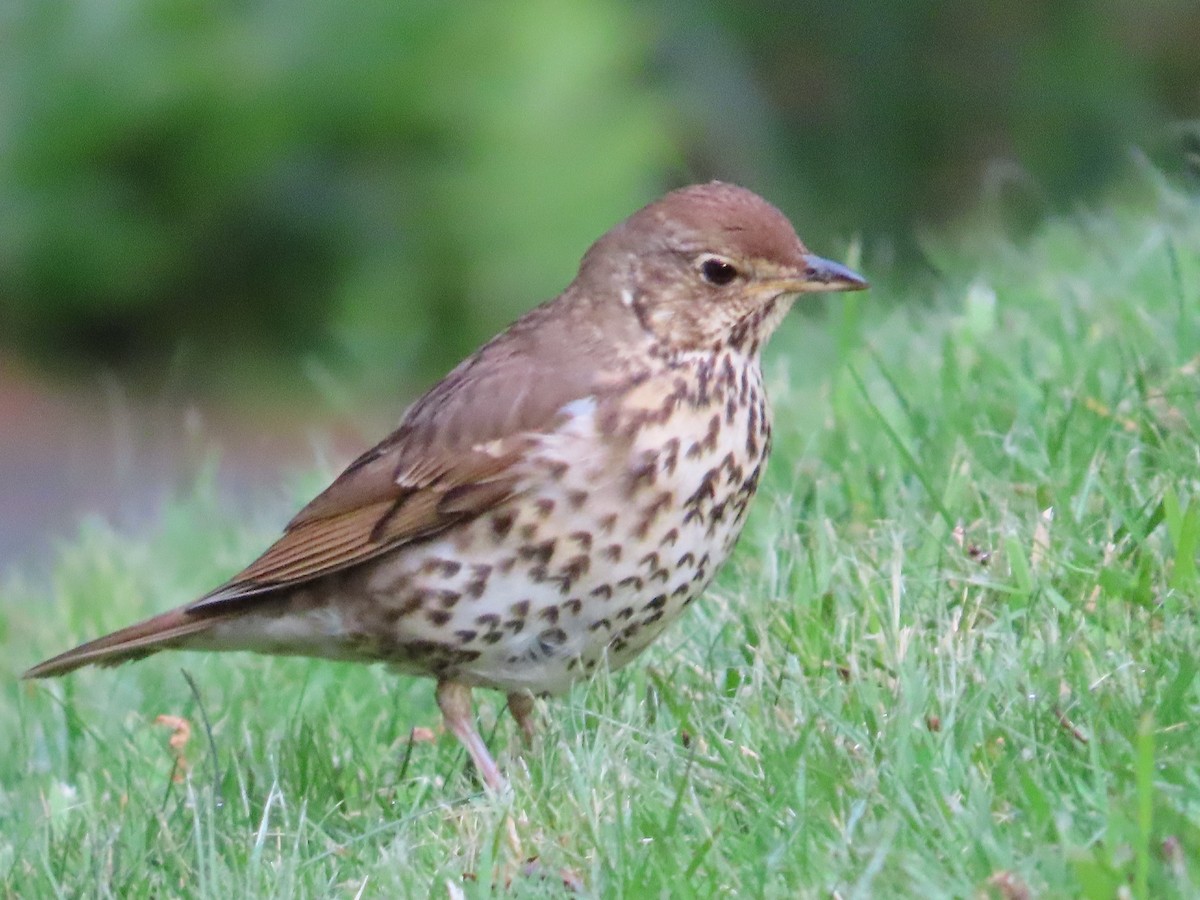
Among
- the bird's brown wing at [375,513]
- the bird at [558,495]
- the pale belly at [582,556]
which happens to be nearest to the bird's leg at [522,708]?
the bird at [558,495]

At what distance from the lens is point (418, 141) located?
1047 cm

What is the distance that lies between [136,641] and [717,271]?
4.61 feet

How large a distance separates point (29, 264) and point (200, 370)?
1016 mm

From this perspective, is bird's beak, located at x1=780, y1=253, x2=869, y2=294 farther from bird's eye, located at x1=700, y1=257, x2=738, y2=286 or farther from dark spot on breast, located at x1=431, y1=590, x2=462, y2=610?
dark spot on breast, located at x1=431, y1=590, x2=462, y2=610

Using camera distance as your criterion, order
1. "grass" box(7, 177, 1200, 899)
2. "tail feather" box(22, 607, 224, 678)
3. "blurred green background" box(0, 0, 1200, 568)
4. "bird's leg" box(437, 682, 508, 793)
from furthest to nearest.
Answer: "blurred green background" box(0, 0, 1200, 568) → "tail feather" box(22, 607, 224, 678) → "bird's leg" box(437, 682, 508, 793) → "grass" box(7, 177, 1200, 899)

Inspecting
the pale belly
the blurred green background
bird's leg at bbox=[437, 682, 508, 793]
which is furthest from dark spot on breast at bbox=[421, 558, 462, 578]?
the blurred green background

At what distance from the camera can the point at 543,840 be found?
3162 millimetres

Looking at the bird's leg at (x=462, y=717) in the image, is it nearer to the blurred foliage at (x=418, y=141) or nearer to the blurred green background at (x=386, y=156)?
the blurred green background at (x=386, y=156)

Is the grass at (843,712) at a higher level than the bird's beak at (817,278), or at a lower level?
lower

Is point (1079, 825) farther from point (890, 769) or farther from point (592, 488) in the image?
point (592, 488)

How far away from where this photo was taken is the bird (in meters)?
3.83

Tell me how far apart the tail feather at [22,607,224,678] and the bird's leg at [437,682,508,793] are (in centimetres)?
55

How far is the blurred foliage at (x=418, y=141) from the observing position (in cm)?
1003

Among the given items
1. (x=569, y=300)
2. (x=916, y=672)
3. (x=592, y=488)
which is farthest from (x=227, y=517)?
(x=916, y=672)
